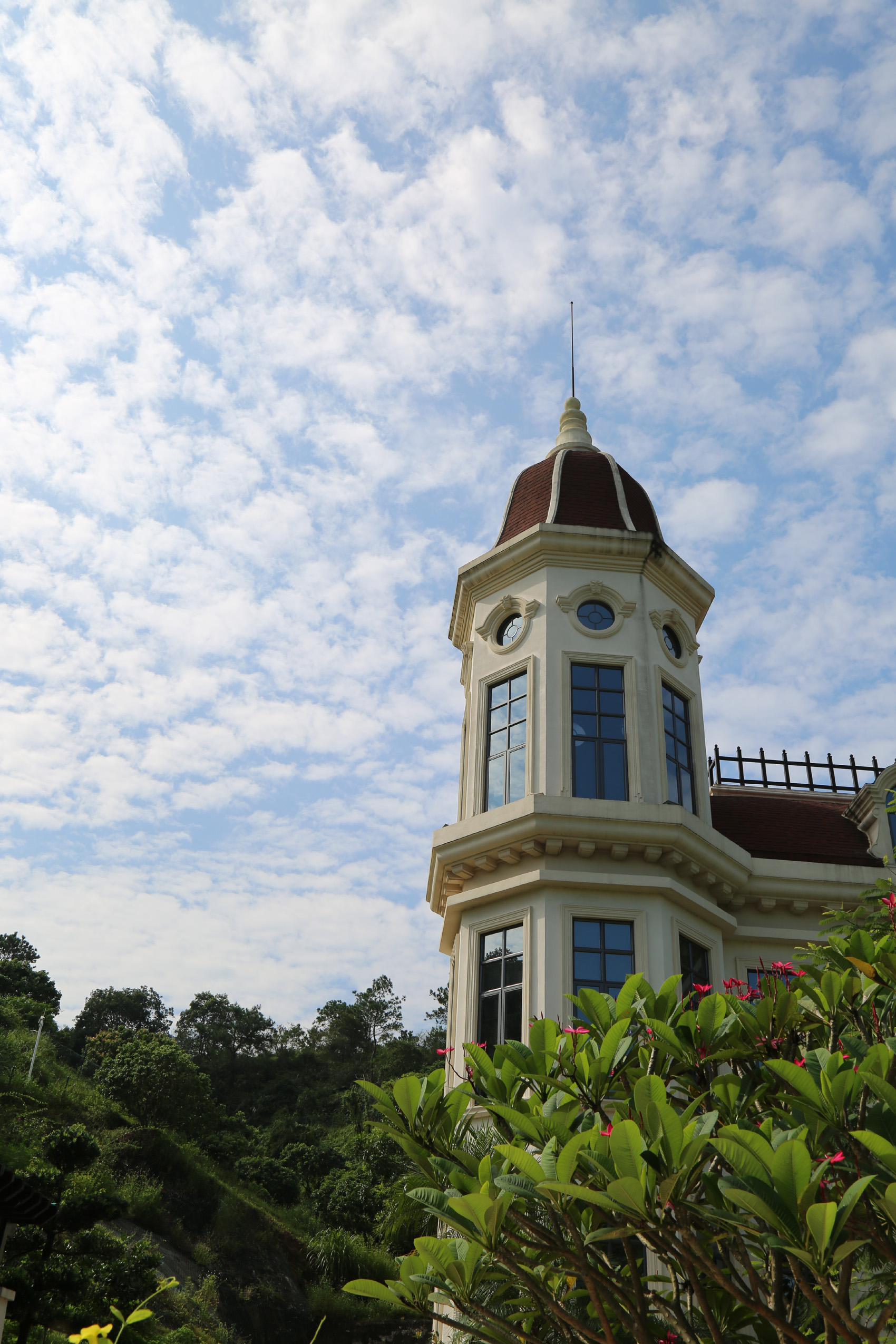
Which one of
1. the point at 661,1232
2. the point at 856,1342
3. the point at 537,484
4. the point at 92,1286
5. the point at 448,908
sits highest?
the point at 537,484

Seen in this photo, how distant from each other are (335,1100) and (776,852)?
126ft

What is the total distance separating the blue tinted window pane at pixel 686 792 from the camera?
16062 mm

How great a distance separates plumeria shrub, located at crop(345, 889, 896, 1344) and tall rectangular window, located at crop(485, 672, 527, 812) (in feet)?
27.0

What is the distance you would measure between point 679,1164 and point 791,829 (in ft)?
48.5

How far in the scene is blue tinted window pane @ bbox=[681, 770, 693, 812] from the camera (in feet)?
52.7

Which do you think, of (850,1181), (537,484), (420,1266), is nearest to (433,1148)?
(420,1266)

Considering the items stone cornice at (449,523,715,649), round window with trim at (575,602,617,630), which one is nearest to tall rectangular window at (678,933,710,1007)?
round window with trim at (575,602,617,630)

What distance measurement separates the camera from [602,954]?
13922 millimetres

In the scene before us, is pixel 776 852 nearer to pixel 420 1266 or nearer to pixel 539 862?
pixel 539 862

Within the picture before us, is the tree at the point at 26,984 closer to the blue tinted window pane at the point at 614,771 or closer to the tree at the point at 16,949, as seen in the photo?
the tree at the point at 16,949

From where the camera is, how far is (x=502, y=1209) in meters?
4.66

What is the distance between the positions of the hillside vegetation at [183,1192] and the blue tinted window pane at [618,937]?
4.24m

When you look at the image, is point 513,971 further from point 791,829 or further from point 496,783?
point 791,829

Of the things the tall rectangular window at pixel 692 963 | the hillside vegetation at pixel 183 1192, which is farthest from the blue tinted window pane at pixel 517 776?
the hillside vegetation at pixel 183 1192
